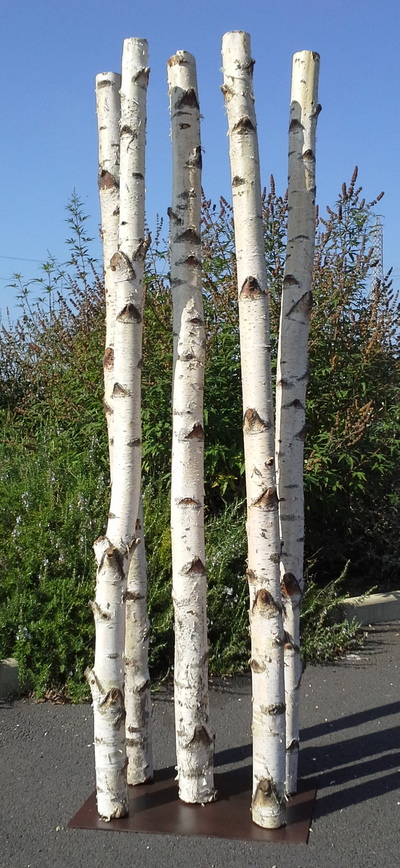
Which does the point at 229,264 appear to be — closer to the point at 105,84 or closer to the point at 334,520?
the point at 334,520

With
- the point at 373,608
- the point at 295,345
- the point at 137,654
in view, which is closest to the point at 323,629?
the point at 373,608

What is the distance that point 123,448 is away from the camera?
3.23 meters

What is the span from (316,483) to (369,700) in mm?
1634

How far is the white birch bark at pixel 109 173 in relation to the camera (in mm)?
3525

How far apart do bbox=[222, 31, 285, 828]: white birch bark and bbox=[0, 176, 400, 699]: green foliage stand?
6.08 ft

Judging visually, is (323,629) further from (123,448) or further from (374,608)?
(123,448)

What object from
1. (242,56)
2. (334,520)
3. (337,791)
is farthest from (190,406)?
(334,520)

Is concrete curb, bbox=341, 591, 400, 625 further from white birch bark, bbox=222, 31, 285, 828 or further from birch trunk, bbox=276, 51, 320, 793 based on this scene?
white birch bark, bbox=222, 31, 285, 828

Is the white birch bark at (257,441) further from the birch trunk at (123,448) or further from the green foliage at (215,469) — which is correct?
the green foliage at (215,469)

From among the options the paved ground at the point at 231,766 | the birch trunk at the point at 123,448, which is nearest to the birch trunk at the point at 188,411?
the birch trunk at the point at 123,448

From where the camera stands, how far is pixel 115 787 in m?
3.26

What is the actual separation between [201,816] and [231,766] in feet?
1.88

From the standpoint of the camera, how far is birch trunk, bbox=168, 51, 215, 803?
3.25 metres

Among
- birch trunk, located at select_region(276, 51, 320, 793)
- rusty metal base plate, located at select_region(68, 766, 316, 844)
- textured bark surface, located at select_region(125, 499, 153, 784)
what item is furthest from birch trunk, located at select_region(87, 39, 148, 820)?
birch trunk, located at select_region(276, 51, 320, 793)
